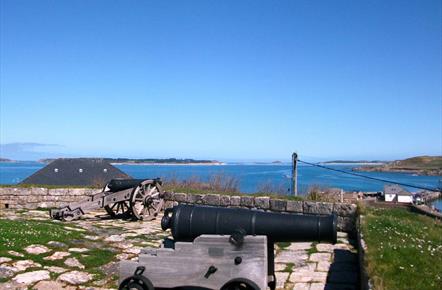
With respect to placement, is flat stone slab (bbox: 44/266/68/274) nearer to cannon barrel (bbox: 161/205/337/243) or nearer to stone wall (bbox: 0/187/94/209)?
cannon barrel (bbox: 161/205/337/243)

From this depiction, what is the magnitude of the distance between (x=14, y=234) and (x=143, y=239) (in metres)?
2.02

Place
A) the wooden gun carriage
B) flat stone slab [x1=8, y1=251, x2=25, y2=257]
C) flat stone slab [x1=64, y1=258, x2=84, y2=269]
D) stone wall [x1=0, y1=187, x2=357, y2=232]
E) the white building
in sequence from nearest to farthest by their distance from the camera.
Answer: flat stone slab [x1=64, y1=258, x2=84, y2=269]
flat stone slab [x1=8, y1=251, x2=25, y2=257]
stone wall [x1=0, y1=187, x2=357, y2=232]
the wooden gun carriage
the white building

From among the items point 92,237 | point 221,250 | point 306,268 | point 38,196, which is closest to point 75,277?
point 221,250

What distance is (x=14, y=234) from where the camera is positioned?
714cm

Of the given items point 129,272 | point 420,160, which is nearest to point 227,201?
point 129,272

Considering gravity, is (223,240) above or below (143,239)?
above

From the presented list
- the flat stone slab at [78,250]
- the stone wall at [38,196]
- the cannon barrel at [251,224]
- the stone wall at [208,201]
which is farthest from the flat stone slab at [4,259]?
the stone wall at [38,196]

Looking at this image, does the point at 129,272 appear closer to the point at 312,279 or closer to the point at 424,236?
the point at 312,279

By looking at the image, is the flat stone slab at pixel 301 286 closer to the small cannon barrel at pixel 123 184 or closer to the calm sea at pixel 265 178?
the small cannon barrel at pixel 123 184

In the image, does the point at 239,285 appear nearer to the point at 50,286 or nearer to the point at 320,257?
the point at 50,286

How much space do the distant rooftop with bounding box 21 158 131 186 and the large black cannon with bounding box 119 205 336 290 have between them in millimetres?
11339

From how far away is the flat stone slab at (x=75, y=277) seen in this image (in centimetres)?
541

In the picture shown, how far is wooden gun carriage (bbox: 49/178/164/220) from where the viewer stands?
10.4m

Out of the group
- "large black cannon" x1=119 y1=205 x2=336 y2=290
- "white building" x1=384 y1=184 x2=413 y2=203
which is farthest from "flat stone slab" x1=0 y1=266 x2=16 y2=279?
"white building" x1=384 y1=184 x2=413 y2=203
